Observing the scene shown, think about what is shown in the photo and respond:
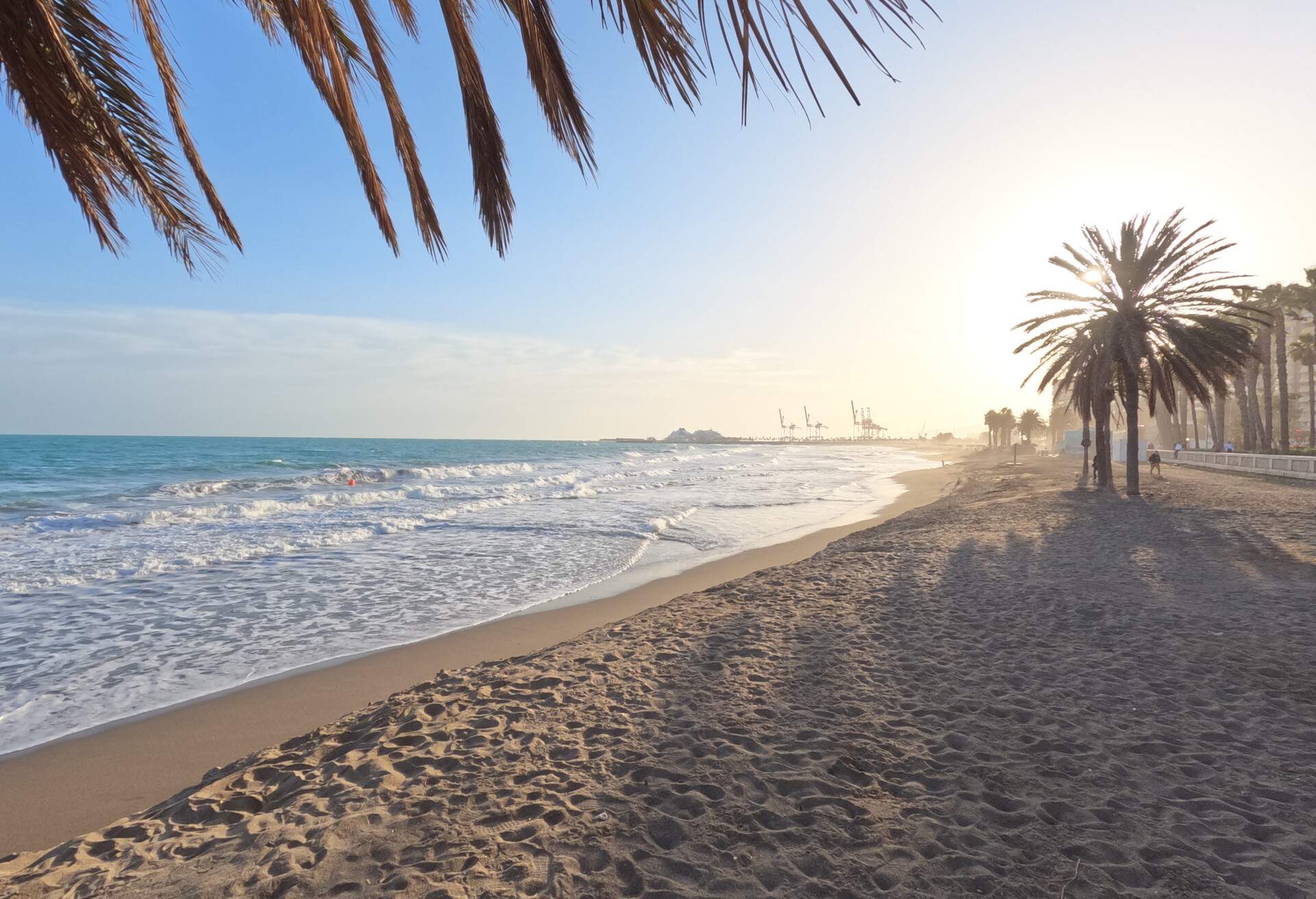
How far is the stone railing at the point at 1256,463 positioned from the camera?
20938mm

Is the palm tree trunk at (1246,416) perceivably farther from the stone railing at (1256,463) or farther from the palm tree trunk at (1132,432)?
the palm tree trunk at (1132,432)

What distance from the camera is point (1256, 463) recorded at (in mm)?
24938

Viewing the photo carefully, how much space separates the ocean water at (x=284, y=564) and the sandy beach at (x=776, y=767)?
115 centimetres

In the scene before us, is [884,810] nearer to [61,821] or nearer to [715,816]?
[715,816]

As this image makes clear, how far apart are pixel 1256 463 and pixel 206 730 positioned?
34.4m

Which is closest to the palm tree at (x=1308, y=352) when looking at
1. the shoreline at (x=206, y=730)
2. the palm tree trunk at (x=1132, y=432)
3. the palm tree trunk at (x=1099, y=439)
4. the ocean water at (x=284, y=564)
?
the palm tree trunk at (x=1099, y=439)

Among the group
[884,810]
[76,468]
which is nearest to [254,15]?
[884,810]

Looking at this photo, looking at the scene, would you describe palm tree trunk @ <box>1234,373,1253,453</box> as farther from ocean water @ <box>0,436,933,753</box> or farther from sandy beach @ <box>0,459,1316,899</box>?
sandy beach @ <box>0,459,1316,899</box>

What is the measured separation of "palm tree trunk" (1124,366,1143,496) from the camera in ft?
54.1

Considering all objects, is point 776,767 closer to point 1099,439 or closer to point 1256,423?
point 1099,439

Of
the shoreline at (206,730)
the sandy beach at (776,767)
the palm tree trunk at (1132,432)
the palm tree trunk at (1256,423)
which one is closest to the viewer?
the sandy beach at (776,767)

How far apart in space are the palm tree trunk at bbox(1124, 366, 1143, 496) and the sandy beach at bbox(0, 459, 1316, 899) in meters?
11.4

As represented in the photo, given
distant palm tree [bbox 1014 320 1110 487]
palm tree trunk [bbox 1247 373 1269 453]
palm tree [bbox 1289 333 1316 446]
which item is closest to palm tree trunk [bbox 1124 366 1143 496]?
distant palm tree [bbox 1014 320 1110 487]

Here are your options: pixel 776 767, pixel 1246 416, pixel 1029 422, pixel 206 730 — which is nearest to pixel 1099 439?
pixel 776 767
